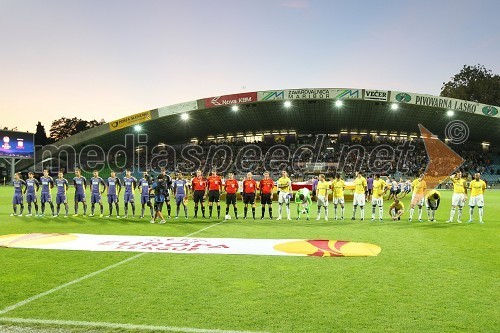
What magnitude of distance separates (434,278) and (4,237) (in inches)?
458

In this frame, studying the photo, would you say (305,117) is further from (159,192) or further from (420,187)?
(159,192)

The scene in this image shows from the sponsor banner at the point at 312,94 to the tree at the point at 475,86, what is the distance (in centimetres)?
4014

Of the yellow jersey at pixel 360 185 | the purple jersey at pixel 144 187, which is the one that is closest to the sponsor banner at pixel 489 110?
the yellow jersey at pixel 360 185

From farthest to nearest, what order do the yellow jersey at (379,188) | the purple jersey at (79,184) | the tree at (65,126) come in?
the tree at (65,126)
the purple jersey at (79,184)
the yellow jersey at (379,188)

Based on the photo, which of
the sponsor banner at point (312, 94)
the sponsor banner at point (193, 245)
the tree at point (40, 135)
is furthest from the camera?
the tree at point (40, 135)

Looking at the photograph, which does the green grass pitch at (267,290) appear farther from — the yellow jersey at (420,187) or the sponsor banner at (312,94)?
the sponsor banner at (312,94)

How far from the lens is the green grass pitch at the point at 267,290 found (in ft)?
16.4

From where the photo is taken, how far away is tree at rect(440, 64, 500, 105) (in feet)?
217

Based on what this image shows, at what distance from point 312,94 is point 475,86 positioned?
4510 cm

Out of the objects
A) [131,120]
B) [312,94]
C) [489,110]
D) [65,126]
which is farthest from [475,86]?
[65,126]

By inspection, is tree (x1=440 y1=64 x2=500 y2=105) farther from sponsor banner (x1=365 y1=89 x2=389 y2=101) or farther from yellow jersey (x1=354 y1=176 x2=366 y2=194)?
yellow jersey (x1=354 y1=176 x2=366 y2=194)

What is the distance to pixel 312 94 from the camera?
38344 millimetres

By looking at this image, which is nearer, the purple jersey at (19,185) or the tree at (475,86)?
the purple jersey at (19,185)

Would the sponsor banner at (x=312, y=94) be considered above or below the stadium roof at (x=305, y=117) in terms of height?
above
